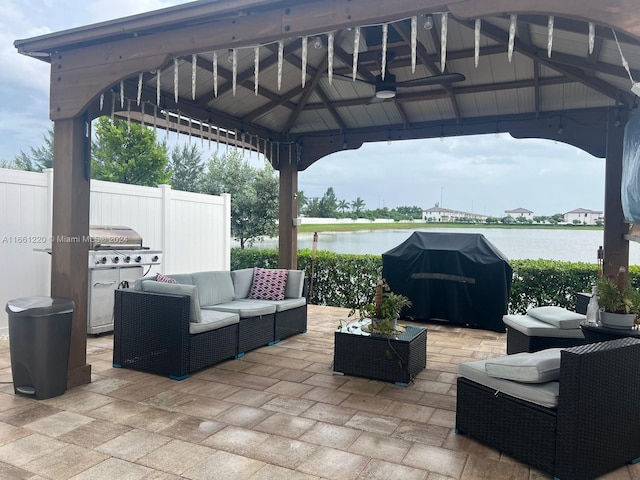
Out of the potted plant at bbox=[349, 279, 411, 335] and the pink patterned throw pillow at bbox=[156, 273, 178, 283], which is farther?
the pink patterned throw pillow at bbox=[156, 273, 178, 283]

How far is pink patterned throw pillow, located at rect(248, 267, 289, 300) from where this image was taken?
5.59 m

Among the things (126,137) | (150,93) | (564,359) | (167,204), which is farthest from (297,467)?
(126,137)

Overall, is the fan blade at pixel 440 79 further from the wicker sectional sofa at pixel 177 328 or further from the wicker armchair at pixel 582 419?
the wicker sectional sofa at pixel 177 328

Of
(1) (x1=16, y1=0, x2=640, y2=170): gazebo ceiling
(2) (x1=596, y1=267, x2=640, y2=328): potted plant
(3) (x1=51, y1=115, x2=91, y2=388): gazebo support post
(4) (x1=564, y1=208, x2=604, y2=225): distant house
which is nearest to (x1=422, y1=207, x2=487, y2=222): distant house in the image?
(4) (x1=564, y1=208, x2=604, y2=225): distant house

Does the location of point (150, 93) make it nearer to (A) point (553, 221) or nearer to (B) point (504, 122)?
(B) point (504, 122)

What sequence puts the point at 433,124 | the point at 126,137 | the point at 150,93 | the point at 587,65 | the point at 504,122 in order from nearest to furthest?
1. the point at 587,65
2. the point at 150,93
3. the point at 504,122
4. the point at 433,124
5. the point at 126,137

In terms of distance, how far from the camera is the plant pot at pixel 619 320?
3.11 m

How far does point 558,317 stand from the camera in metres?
4.02

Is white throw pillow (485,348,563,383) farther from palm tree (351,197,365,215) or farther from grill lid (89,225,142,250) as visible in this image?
palm tree (351,197,365,215)

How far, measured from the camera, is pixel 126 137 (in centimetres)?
1608

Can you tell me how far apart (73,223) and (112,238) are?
2073 mm

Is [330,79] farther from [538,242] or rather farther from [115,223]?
[538,242]

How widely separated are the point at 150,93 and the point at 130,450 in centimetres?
369

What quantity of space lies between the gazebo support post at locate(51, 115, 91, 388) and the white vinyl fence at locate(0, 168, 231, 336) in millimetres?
1920
